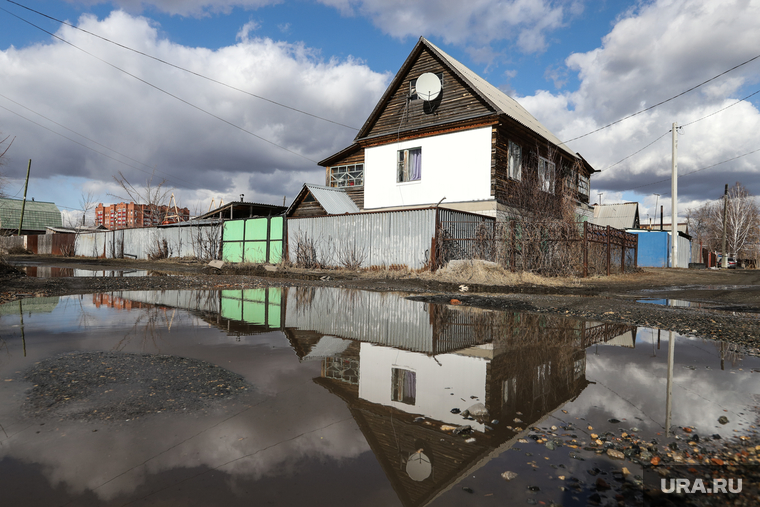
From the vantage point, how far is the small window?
2.93 metres

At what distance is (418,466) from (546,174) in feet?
66.6

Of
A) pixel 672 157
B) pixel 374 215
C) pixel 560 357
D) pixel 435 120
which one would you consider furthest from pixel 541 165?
pixel 560 357

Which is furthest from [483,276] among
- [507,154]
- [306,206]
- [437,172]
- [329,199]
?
[306,206]

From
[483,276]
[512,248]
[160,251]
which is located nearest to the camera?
[483,276]

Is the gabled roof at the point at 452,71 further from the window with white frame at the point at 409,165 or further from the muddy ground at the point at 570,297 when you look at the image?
the muddy ground at the point at 570,297

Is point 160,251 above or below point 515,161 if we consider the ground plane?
below

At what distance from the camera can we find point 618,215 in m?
39.0

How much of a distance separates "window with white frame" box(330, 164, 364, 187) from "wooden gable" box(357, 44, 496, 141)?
267 centimetres

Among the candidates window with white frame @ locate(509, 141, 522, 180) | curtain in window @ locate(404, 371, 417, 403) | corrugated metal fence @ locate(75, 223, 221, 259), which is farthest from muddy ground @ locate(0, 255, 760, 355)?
corrugated metal fence @ locate(75, 223, 221, 259)

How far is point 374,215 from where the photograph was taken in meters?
16.3

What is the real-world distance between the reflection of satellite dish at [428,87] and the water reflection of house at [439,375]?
13920 millimetres

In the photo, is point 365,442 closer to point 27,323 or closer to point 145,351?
point 145,351

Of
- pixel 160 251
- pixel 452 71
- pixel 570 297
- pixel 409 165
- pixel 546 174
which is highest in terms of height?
pixel 452 71

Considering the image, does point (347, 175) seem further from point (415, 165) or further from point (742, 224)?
point (742, 224)
